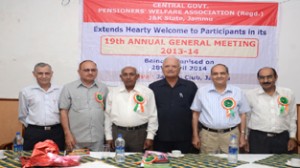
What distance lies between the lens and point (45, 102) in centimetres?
329

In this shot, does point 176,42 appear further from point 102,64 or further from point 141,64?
point 102,64

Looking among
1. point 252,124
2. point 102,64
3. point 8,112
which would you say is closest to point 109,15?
point 102,64

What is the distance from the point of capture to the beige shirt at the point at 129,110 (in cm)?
316

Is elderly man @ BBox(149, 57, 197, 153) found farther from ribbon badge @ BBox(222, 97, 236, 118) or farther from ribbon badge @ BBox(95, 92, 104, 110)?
ribbon badge @ BBox(95, 92, 104, 110)

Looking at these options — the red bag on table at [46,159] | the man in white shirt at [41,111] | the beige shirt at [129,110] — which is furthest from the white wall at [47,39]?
the red bag on table at [46,159]

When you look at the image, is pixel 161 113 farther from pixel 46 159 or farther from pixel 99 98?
pixel 46 159

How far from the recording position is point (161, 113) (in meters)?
3.32

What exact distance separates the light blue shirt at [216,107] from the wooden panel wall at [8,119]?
2.42 m

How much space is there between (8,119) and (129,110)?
1.92m

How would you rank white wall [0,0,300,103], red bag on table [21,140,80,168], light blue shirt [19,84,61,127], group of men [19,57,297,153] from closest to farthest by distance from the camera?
red bag on table [21,140,80,168]
group of men [19,57,297,153]
light blue shirt [19,84,61,127]
white wall [0,0,300,103]

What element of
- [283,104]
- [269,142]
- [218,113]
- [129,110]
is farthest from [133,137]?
[283,104]

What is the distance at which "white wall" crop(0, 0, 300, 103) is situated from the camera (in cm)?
390

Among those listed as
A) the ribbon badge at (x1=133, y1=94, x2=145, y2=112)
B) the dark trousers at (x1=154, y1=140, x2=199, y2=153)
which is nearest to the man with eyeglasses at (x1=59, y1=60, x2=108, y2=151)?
the ribbon badge at (x1=133, y1=94, x2=145, y2=112)

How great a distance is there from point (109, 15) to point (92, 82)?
3.32ft
